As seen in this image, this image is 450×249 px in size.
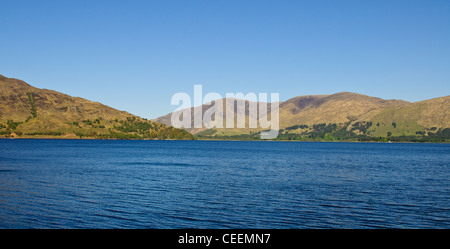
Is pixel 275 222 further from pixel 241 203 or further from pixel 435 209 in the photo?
pixel 435 209

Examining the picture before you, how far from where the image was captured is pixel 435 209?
4362 centimetres

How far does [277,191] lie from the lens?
A: 55000mm

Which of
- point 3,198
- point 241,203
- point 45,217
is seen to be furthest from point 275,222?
point 3,198

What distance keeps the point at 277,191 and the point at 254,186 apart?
626 cm
